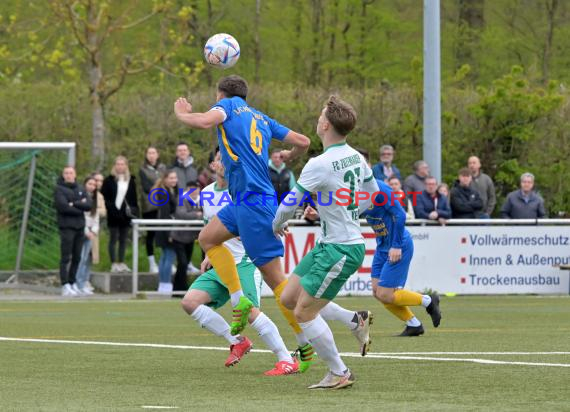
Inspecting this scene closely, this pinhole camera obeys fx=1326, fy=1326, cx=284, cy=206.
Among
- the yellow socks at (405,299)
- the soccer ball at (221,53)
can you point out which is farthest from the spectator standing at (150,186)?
the soccer ball at (221,53)

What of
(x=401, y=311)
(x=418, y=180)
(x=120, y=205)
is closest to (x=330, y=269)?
(x=401, y=311)

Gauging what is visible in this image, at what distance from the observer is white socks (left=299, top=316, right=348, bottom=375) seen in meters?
9.03

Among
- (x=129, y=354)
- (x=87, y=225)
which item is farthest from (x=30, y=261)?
(x=129, y=354)

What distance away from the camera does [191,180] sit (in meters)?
22.0

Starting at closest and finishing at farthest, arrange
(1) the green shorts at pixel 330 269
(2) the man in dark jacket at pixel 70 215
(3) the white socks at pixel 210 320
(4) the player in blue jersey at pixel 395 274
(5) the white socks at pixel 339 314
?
(1) the green shorts at pixel 330 269 → (5) the white socks at pixel 339 314 → (3) the white socks at pixel 210 320 → (4) the player in blue jersey at pixel 395 274 → (2) the man in dark jacket at pixel 70 215

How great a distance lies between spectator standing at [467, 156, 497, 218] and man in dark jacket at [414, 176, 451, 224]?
4.16 ft

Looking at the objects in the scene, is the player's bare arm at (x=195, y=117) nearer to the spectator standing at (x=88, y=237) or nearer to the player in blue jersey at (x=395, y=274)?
the player in blue jersey at (x=395, y=274)

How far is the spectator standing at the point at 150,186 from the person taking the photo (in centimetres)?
2211

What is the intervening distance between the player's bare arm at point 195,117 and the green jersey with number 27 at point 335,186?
1203 millimetres

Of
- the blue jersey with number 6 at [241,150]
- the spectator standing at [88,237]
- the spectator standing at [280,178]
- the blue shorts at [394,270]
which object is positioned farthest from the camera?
the spectator standing at [280,178]

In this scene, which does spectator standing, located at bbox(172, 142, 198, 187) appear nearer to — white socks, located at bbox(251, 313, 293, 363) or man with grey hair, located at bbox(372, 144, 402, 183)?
man with grey hair, located at bbox(372, 144, 402, 183)

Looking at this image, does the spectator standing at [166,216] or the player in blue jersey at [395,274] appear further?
the spectator standing at [166,216]

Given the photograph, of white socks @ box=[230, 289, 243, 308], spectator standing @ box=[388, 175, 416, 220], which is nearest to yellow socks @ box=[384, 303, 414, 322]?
white socks @ box=[230, 289, 243, 308]

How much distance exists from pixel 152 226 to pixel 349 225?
12.6 metres
